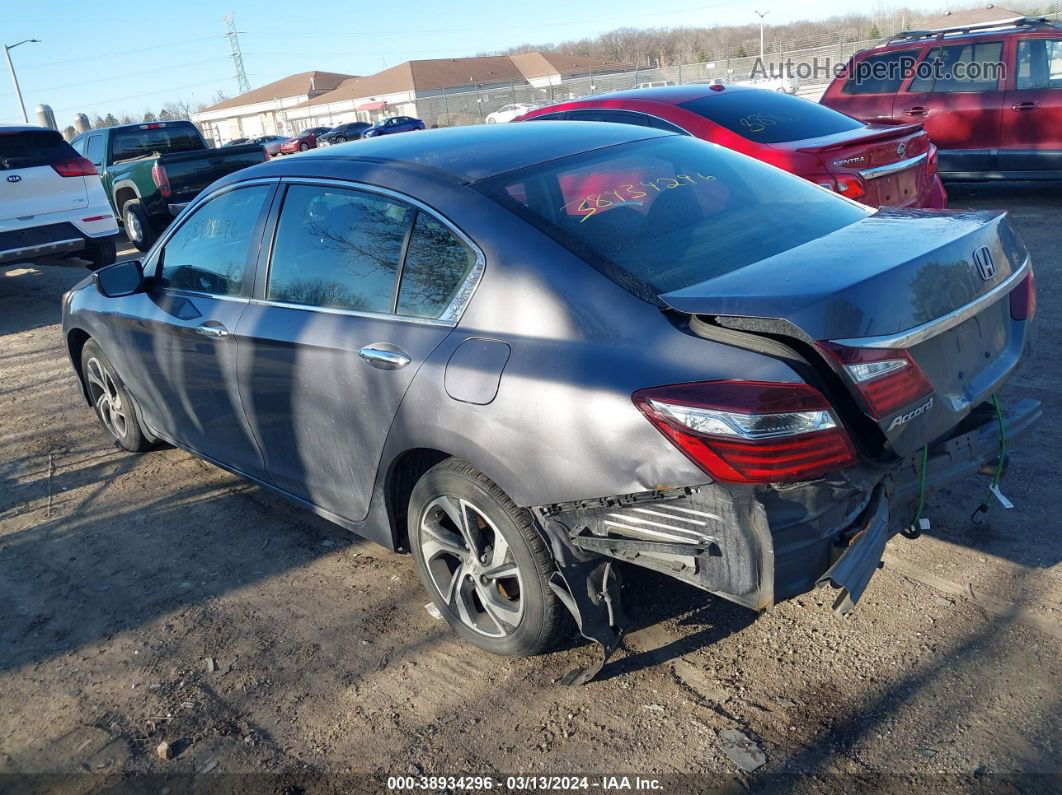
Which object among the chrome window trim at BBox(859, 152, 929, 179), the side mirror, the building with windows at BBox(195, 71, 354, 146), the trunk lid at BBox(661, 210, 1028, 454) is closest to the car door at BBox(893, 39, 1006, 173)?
the chrome window trim at BBox(859, 152, 929, 179)

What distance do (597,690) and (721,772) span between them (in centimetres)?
51

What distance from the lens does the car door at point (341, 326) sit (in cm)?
298

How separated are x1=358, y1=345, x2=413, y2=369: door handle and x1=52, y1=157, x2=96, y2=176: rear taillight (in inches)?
330

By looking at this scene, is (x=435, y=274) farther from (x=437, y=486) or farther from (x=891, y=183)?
(x=891, y=183)

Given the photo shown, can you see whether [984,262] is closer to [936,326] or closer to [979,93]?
[936,326]

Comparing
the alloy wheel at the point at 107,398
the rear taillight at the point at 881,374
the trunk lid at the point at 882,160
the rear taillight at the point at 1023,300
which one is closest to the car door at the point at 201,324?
the alloy wheel at the point at 107,398

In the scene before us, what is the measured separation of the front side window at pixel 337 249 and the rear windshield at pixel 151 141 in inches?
434

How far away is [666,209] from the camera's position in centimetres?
311

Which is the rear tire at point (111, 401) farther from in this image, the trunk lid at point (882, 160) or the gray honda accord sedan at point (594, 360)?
the trunk lid at point (882, 160)

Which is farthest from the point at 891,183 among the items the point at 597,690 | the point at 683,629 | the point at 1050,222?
the point at 597,690

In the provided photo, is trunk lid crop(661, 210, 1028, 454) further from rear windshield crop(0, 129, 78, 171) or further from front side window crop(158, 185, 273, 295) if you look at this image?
rear windshield crop(0, 129, 78, 171)

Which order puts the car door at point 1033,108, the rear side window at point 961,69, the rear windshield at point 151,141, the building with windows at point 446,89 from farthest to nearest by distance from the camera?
the building with windows at point 446,89, the rear windshield at point 151,141, the rear side window at point 961,69, the car door at point 1033,108

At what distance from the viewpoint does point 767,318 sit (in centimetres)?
231

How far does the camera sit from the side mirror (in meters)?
4.24
